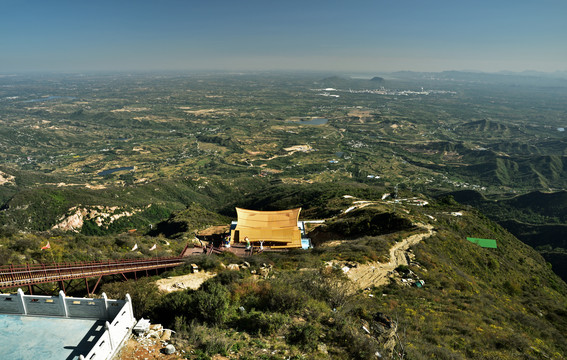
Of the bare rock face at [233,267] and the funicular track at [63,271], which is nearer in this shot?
the funicular track at [63,271]

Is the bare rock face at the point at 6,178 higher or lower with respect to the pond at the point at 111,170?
higher

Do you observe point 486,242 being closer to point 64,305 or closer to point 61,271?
point 64,305

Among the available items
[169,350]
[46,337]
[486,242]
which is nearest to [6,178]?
[46,337]

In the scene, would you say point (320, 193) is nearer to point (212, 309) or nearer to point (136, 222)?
point (136, 222)

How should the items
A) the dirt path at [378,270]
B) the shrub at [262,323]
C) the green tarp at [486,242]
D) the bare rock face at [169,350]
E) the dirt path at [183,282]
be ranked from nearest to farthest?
1. the bare rock face at [169,350]
2. the shrub at [262,323]
3. the dirt path at [183,282]
4. the dirt path at [378,270]
5. the green tarp at [486,242]

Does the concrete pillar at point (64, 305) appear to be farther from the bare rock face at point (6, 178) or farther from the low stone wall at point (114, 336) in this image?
the bare rock face at point (6, 178)

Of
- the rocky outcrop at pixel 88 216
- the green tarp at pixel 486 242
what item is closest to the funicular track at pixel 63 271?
the green tarp at pixel 486 242

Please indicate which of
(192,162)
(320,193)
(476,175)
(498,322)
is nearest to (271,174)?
(192,162)
